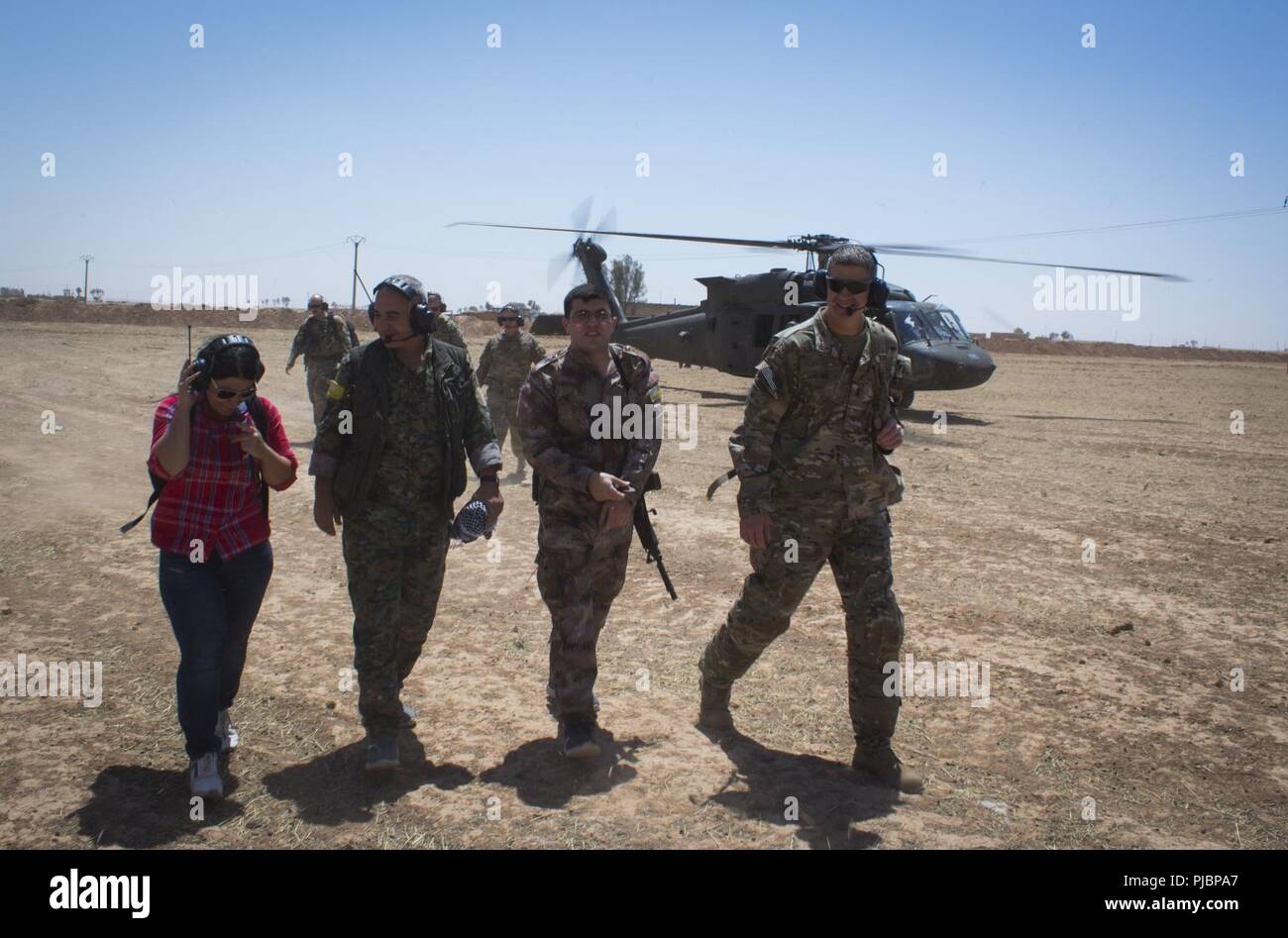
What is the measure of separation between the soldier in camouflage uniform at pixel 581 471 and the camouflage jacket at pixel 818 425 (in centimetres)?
51

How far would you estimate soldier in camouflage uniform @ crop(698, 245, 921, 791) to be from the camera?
12.8 ft

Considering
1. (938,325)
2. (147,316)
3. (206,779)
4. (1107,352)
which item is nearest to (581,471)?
(206,779)

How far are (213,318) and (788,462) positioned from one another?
168 ft

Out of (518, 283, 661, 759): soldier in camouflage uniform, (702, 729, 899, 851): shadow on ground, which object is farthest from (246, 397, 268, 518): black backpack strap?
(702, 729, 899, 851): shadow on ground

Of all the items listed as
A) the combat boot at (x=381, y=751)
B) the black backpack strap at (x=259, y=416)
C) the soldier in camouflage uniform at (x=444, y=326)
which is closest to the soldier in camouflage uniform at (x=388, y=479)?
the combat boot at (x=381, y=751)

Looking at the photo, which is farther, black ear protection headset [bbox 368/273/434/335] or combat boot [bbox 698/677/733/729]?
combat boot [bbox 698/677/733/729]

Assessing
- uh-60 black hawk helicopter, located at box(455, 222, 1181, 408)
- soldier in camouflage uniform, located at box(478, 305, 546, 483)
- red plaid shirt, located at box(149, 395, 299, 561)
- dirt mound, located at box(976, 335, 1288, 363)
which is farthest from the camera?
dirt mound, located at box(976, 335, 1288, 363)

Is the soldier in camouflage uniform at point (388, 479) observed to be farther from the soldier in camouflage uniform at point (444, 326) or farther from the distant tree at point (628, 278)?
the distant tree at point (628, 278)

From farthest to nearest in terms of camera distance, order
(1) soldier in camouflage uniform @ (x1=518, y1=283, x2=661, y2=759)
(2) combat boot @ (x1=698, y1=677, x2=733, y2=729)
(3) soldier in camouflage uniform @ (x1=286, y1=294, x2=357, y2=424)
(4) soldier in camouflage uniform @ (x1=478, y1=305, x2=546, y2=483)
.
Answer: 1. (3) soldier in camouflage uniform @ (x1=286, y1=294, x2=357, y2=424)
2. (4) soldier in camouflage uniform @ (x1=478, y1=305, x2=546, y2=483)
3. (2) combat boot @ (x1=698, y1=677, x2=733, y2=729)
4. (1) soldier in camouflage uniform @ (x1=518, y1=283, x2=661, y2=759)

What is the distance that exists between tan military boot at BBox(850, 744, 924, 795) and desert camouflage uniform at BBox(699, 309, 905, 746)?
45 millimetres

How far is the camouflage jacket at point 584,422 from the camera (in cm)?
410

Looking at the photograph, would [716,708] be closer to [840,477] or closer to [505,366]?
[840,477]

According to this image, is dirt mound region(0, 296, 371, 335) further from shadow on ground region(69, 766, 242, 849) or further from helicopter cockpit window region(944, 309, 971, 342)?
shadow on ground region(69, 766, 242, 849)
